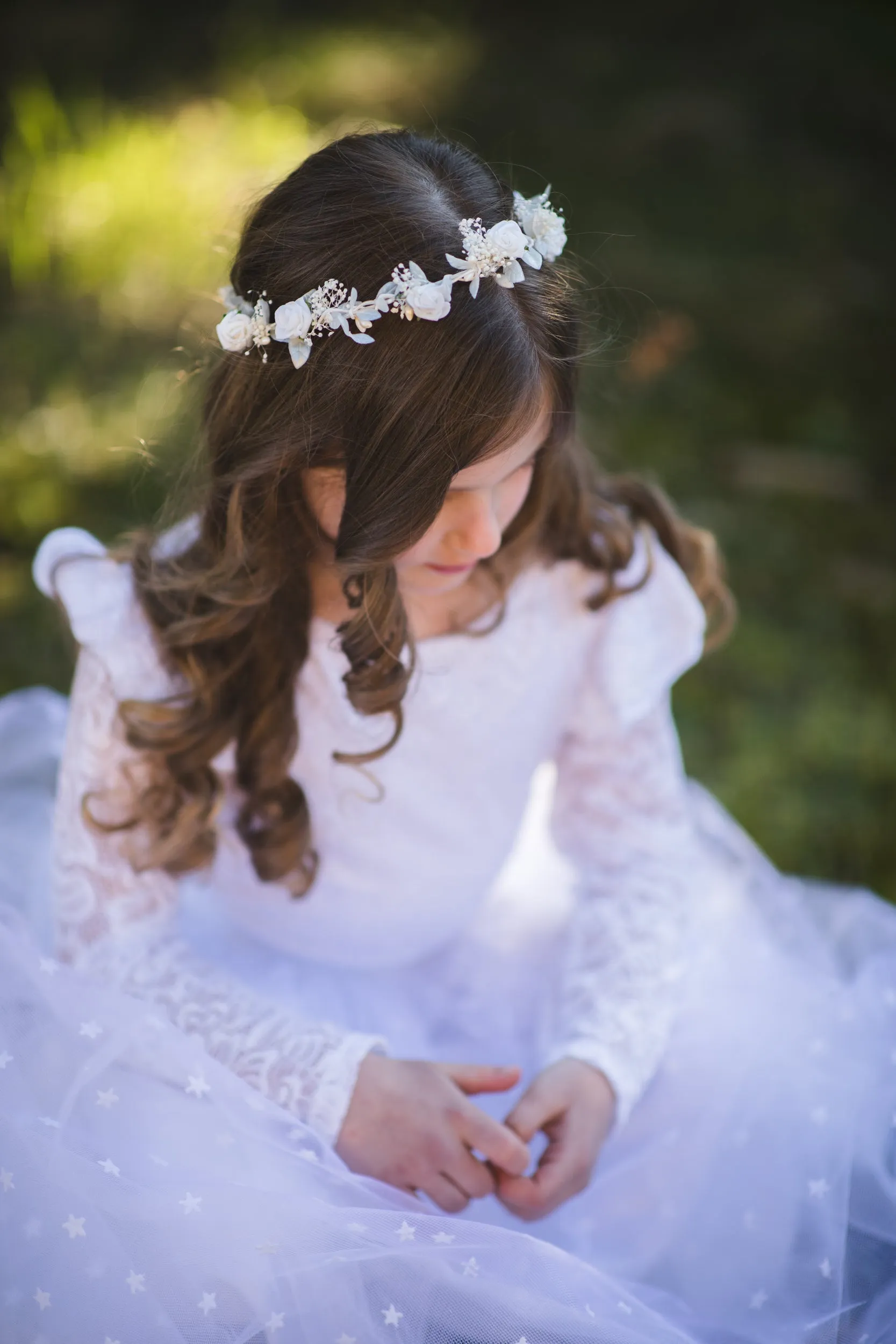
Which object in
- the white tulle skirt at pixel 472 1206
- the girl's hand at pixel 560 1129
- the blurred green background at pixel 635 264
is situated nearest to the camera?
the white tulle skirt at pixel 472 1206

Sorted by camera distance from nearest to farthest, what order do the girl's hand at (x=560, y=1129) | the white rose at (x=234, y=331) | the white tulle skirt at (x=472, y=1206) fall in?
the white tulle skirt at (x=472, y=1206) → the white rose at (x=234, y=331) → the girl's hand at (x=560, y=1129)

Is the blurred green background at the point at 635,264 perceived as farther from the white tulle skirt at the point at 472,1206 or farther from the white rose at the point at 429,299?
the white tulle skirt at the point at 472,1206

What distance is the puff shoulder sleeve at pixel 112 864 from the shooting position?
1.22 m

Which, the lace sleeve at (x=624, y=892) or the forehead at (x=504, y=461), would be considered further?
the lace sleeve at (x=624, y=892)

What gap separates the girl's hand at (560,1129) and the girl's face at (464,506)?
1.70 feet

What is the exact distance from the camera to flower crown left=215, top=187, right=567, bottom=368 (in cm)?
100

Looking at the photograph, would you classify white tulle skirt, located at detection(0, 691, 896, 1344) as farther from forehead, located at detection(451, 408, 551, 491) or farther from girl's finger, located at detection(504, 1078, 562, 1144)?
forehead, located at detection(451, 408, 551, 491)

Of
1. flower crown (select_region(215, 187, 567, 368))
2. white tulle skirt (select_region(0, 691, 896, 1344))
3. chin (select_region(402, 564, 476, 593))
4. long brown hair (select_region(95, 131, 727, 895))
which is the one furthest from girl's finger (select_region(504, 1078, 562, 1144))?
flower crown (select_region(215, 187, 567, 368))

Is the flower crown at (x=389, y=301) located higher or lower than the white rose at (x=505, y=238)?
lower

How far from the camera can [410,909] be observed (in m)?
1.45

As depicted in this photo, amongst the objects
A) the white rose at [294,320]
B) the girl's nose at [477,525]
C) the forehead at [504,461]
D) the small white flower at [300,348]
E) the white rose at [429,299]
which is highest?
the white rose at [429,299]

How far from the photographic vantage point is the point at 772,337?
338 cm

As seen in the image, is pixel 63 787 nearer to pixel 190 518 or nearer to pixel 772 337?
pixel 190 518

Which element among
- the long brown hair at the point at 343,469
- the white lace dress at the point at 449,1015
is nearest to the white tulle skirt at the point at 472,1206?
the white lace dress at the point at 449,1015
